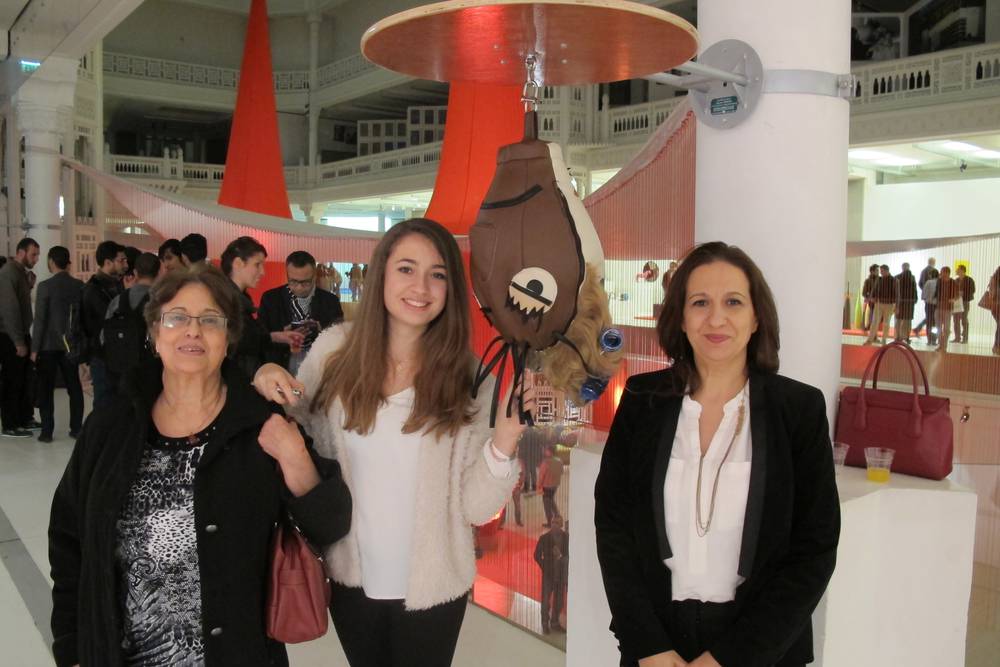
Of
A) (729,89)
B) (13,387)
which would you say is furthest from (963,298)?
(13,387)

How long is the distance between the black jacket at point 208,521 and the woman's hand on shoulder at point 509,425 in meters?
0.26

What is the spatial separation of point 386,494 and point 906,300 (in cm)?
319

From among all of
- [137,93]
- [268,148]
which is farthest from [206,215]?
[137,93]

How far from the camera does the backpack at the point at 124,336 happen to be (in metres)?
4.38

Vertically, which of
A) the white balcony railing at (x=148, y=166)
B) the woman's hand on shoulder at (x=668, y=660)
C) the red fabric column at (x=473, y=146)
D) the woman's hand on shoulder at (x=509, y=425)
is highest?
the white balcony railing at (x=148, y=166)

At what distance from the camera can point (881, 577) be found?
5.57 ft

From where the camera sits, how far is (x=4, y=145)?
11008 millimetres

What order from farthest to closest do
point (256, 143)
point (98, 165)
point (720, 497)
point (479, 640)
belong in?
point (98, 165), point (256, 143), point (479, 640), point (720, 497)

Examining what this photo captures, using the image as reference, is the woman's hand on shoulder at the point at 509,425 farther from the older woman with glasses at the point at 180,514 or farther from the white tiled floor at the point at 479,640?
the white tiled floor at the point at 479,640

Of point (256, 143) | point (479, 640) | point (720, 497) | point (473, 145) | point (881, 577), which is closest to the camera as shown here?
point (720, 497)

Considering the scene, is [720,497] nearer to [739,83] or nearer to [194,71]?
[739,83]

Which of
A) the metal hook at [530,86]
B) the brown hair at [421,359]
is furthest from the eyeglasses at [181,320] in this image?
the metal hook at [530,86]

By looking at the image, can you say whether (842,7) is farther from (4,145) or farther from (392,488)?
(4,145)

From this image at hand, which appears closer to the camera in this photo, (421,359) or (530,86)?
(530,86)
